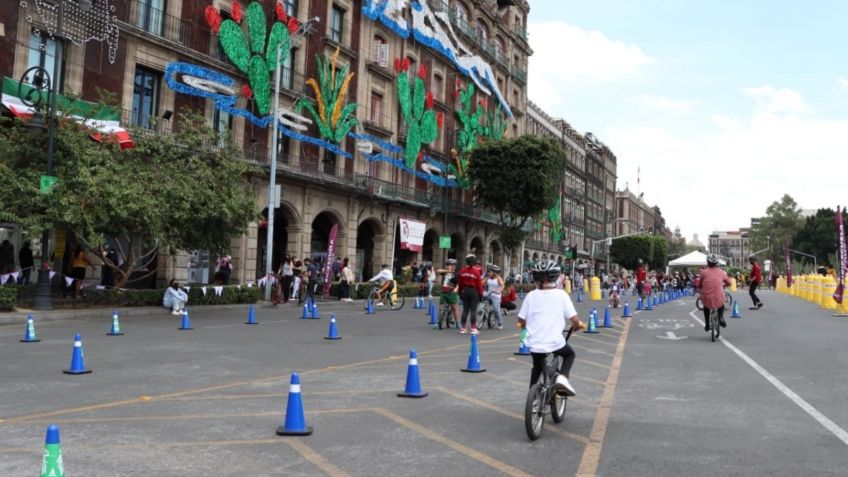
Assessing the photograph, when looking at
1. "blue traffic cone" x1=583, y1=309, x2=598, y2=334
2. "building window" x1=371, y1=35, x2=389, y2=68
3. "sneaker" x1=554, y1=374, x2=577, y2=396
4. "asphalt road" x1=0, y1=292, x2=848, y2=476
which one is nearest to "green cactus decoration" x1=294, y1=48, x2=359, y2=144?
"building window" x1=371, y1=35, x2=389, y2=68

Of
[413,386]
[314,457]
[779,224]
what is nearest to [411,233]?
[413,386]

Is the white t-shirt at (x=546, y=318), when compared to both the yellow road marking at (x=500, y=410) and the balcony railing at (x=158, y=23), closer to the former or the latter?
the yellow road marking at (x=500, y=410)

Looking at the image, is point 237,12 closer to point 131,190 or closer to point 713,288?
point 131,190

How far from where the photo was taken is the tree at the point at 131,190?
714 inches

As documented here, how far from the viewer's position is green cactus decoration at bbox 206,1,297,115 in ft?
95.7

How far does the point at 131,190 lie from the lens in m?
18.6

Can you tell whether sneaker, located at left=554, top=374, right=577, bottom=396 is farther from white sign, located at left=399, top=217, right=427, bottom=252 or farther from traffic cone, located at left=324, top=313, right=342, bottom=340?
white sign, located at left=399, top=217, right=427, bottom=252

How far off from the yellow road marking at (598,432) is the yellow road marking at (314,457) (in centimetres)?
178

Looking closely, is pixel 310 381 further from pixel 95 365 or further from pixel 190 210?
pixel 190 210

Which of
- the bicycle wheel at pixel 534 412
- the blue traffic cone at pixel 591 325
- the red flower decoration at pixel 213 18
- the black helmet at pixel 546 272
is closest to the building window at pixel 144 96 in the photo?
the red flower decoration at pixel 213 18

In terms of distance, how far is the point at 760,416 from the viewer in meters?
7.38

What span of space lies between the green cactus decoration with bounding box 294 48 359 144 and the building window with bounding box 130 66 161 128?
7.31 metres

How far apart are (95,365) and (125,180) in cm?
950

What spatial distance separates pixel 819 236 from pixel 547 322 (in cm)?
11684
